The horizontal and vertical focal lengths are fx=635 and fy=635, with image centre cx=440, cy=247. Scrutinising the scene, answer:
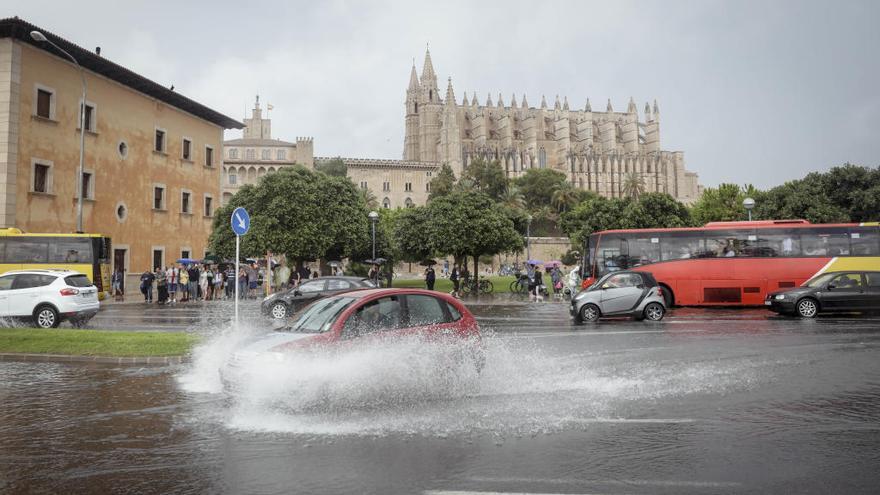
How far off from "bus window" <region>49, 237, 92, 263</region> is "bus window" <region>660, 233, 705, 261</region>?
74.1 ft

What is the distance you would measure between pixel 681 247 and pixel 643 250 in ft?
4.39

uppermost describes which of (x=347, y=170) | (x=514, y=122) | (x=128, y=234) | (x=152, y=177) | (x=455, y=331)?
(x=514, y=122)

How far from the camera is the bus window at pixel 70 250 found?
25.4m

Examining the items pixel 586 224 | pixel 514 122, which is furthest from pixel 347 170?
pixel 586 224

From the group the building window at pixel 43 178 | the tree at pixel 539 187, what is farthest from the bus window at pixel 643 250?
the tree at pixel 539 187

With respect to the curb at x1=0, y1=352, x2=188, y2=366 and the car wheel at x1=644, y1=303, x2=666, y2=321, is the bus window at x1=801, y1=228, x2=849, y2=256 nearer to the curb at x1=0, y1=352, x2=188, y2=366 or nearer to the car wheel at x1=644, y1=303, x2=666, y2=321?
the car wheel at x1=644, y1=303, x2=666, y2=321

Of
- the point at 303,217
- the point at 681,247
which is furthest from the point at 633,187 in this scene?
the point at 681,247

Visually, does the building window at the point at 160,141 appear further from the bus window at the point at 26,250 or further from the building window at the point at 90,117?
the bus window at the point at 26,250

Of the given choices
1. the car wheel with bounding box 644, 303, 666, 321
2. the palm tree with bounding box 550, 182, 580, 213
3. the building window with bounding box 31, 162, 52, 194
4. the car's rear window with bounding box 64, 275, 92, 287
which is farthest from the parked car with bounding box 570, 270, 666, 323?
the palm tree with bounding box 550, 182, 580, 213

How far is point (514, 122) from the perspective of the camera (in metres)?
140

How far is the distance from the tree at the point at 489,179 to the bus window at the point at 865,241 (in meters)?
81.1

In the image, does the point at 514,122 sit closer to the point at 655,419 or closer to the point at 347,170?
the point at 347,170

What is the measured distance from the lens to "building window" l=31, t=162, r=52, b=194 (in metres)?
29.8

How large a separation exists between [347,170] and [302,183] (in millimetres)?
79702
